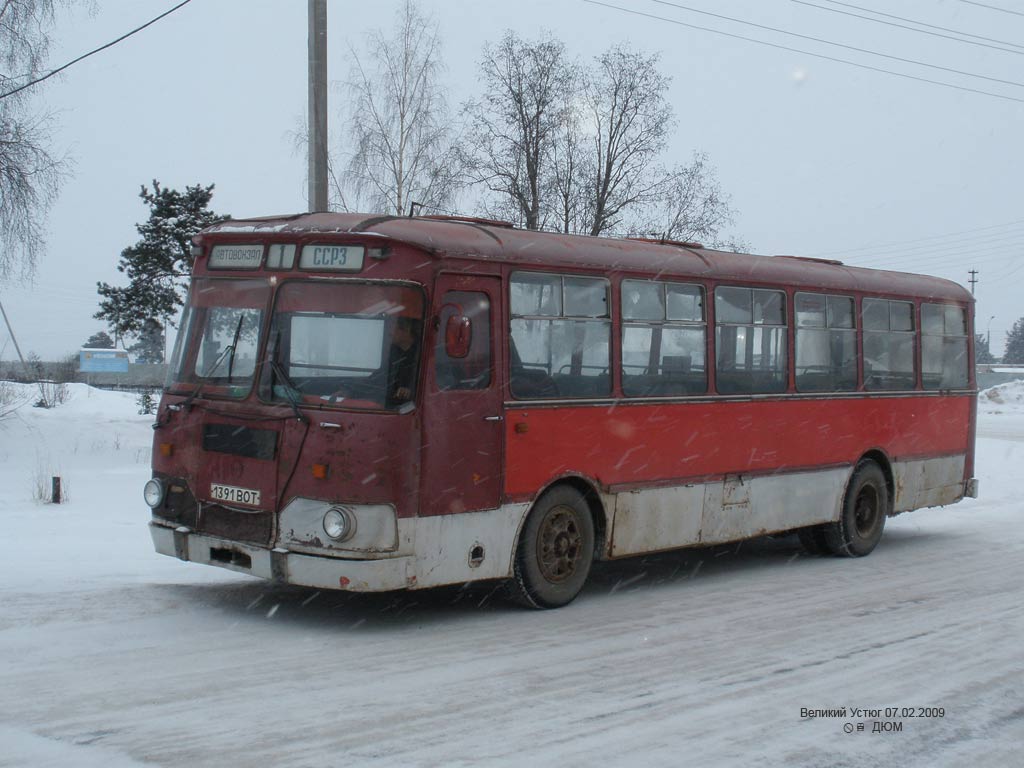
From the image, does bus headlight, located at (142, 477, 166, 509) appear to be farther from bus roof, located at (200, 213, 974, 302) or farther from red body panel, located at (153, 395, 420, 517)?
bus roof, located at (200, 213, 974, 302)

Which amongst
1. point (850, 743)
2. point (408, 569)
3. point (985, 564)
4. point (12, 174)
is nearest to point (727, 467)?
point (985, 564)

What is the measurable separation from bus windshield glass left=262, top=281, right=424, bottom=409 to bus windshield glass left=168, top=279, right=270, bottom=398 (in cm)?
29

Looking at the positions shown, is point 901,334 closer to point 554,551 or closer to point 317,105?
point 554,551

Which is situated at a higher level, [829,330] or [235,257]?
[235,257]

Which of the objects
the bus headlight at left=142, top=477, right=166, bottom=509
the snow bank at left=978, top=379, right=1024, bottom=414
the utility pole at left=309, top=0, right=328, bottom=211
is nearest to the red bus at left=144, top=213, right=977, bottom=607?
the bus headlight at left=142, top=477, right=166, bottom=509

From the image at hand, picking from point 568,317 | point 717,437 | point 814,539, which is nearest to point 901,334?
point 814,539

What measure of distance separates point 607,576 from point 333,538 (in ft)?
13.3

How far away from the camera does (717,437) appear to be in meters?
11.1

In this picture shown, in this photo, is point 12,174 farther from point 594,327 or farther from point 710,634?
point 710,634

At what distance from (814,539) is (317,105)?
765cm

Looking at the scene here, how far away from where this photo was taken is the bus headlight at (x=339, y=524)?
26.5 feet

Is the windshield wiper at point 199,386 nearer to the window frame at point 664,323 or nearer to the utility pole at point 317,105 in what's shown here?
the window frame at point 664,323

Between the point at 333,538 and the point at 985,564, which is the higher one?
the point at 333,538

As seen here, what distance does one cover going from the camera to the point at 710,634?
871 cm
